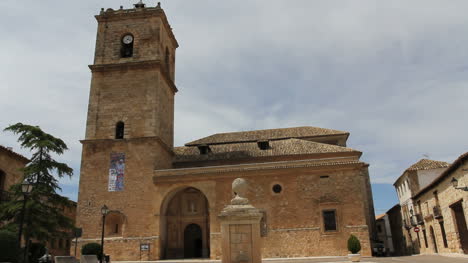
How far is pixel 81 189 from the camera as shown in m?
23.8

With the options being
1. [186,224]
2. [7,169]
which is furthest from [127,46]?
[186,224]

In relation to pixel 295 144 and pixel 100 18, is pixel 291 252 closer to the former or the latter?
pixel 295 144

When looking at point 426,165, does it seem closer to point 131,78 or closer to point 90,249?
point 131,78

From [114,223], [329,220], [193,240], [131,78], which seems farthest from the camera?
[131,78]

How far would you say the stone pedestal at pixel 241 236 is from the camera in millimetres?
9766

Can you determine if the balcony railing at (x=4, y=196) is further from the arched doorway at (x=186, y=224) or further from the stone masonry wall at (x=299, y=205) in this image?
the arched doorway at (x=186, y=224)

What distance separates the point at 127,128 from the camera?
81.6 ft

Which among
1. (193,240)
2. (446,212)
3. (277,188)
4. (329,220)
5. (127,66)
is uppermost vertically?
(127,66)

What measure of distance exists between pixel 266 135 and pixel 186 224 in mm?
10746

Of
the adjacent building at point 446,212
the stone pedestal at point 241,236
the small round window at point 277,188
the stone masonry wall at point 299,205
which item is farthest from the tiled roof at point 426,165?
the stone pedestal at point 241,236

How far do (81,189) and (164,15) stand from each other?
13174 millimetres

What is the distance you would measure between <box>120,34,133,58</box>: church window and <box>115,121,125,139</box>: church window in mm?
5031

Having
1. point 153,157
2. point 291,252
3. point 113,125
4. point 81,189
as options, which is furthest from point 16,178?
point 291,252

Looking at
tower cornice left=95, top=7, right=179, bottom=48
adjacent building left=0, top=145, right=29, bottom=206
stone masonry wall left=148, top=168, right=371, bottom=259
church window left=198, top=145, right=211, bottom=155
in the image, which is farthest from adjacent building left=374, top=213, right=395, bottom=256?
adjacent building left=0, top=145, right=29, bottom=206
